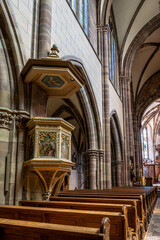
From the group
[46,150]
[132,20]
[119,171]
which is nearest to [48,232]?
[46,150]

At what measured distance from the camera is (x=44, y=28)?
5.75m

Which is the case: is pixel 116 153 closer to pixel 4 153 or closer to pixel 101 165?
pixel 101 165

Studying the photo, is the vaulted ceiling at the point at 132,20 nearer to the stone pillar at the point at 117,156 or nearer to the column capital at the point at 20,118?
the stone pillar at the point at 117,156

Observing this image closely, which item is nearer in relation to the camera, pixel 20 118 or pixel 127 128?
pixel 20 118

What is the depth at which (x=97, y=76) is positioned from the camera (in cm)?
1088

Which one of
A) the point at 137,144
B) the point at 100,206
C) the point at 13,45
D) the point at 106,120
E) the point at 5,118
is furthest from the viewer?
the point at 137,144

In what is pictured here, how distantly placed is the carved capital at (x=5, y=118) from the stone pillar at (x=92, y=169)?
5.53 m

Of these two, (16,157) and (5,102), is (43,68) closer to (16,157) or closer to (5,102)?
(5,102)

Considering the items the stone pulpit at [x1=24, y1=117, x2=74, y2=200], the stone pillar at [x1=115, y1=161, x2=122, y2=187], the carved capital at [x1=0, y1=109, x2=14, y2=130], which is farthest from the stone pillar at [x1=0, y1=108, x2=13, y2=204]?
the stone pillar at [x1=115, y1=161, x2=122, y2=187]

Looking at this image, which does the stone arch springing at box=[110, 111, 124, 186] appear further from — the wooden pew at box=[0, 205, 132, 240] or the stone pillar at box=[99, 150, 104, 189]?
the wooden pew at box=[0, 205, 132, 240]

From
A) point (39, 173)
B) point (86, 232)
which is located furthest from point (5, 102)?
point (86, 232)

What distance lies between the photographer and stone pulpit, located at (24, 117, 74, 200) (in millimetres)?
4340

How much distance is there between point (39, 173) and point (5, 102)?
57.5 inches

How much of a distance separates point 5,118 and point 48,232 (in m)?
3.09
